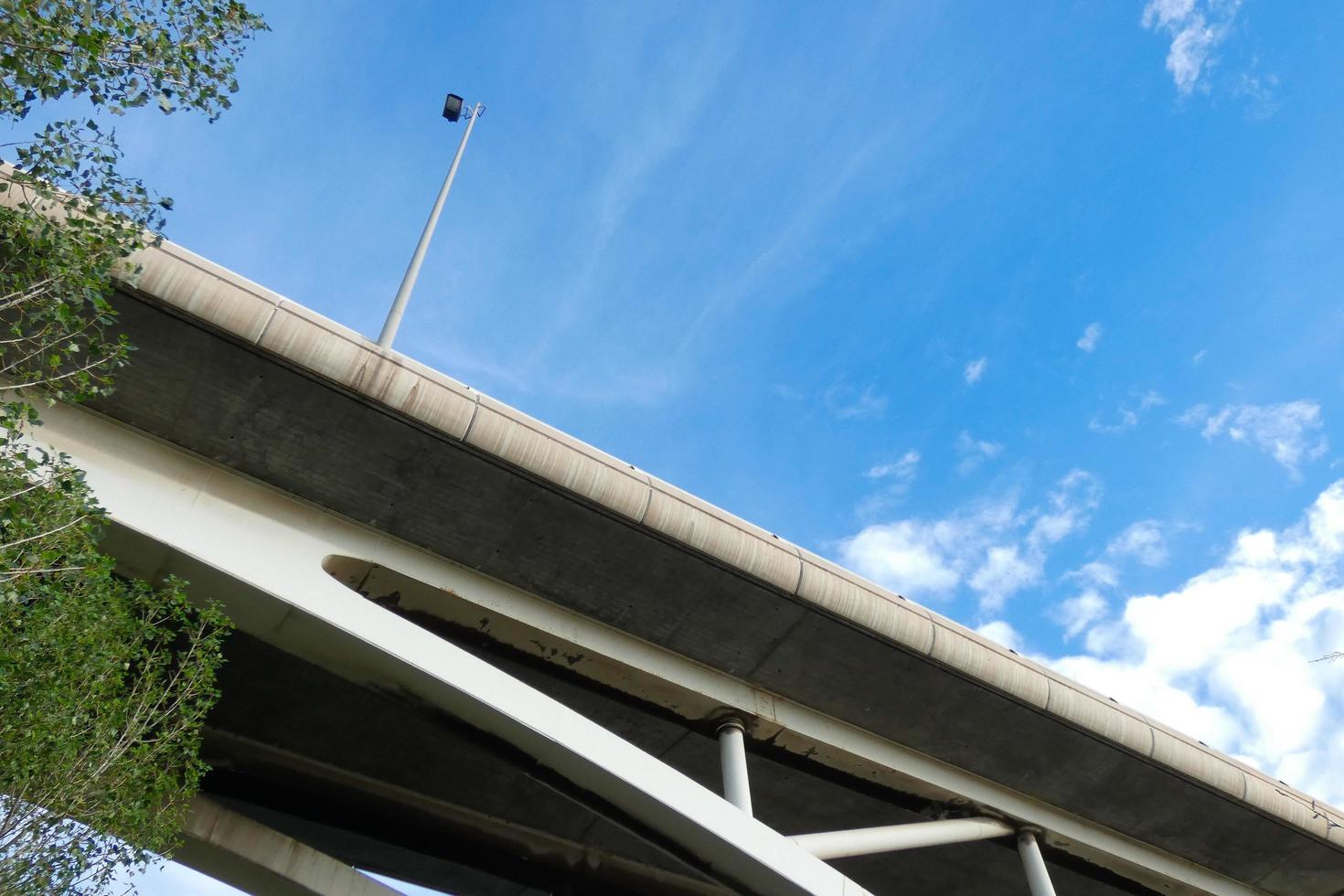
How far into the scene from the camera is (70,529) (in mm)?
6000

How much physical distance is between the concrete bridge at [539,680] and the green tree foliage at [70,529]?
4.26 feet

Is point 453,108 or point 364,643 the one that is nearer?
point 364,643

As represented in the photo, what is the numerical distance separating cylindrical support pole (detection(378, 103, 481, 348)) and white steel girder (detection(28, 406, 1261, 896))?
1.85 m

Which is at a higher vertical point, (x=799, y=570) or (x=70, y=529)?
(x=799, y=570)

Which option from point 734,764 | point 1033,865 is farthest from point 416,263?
point 1033,865

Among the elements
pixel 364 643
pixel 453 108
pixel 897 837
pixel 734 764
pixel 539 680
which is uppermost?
pixel 453 108

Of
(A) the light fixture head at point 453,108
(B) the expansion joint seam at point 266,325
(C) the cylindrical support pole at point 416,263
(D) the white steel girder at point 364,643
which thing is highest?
(A) the light fixture head at point 453,108

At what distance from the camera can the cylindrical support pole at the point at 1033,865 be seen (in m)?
11.3

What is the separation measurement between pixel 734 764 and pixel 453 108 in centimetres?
962

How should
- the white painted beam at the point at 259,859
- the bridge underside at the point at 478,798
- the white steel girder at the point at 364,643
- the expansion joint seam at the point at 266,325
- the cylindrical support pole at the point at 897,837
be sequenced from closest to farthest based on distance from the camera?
the expansion joint seam at the point at 266,325 → the white steel girder at the point at 364,643 → the cylindrical support pole at the point at 897,837 → the white painted beam at the point at 259,859 → the bridge underside at the point at 478,798

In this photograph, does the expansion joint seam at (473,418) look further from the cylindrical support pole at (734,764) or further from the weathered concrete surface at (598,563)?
the cylindrical support pole at (734,764)

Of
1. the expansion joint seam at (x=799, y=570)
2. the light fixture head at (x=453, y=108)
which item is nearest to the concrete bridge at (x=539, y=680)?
the expansion joint seam at (x=799, y=570)

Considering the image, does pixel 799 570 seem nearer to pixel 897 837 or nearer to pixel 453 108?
pixel 897 837

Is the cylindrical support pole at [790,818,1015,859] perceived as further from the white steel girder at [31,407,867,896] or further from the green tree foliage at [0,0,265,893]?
the green tree foliage at [0,0,265,893]
